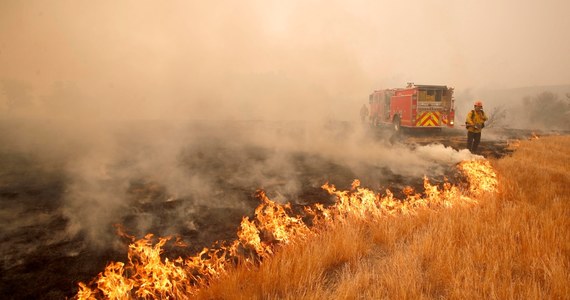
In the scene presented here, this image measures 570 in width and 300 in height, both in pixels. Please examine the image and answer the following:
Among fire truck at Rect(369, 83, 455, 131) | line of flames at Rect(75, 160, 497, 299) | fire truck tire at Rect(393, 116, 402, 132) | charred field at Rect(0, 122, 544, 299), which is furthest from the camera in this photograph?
fire truck tire at Rect(393, 116, 402, 132)

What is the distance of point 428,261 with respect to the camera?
339 cm

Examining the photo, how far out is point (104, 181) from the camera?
21.2 ft

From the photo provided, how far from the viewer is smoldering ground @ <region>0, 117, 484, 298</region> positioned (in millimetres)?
3912

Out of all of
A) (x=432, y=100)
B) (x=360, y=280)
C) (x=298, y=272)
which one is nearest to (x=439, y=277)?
(x=360, y=280)

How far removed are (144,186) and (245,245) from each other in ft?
10.1

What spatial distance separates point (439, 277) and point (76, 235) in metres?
4.54

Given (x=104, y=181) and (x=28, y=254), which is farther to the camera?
(x=104, y=181)

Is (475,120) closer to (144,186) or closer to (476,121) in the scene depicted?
(476,121)

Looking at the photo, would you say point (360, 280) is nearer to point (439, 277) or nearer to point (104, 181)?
point (439, 277)

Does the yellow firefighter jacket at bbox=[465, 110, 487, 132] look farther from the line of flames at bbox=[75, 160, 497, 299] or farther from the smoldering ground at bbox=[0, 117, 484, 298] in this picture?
the line of flames at bbox=[75, 160, 497, 299]

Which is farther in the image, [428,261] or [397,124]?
[397,124]

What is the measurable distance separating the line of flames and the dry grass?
49 cm

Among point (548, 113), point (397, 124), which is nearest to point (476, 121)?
point (397, 124)

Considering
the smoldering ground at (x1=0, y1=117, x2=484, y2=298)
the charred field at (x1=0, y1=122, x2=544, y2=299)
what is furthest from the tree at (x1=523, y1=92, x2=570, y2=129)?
the smoldering ground at (x1=0, y1=117, x2=484, y2=298)
